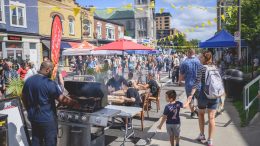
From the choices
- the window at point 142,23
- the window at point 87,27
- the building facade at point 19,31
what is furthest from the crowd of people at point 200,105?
Result: the window at point 142,23

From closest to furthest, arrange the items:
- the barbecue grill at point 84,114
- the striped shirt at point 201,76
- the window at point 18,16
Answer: the barbecue grill at point 84,114
the striped shirt at point 201,76
the window at point 18,16

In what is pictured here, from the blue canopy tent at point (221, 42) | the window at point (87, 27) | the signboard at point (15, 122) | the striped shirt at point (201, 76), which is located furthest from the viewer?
the window at point (87, 27)

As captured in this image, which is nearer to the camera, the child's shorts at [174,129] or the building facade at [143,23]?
the child's shorts at [174,129]

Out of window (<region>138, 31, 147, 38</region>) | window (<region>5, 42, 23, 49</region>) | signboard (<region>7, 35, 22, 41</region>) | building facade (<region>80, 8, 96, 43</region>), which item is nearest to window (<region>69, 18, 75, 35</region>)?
building facade (<region>80, 8, 96, 43</region>)

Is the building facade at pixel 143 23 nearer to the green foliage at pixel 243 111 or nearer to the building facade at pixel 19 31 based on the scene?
the building facade at pixel 19 31

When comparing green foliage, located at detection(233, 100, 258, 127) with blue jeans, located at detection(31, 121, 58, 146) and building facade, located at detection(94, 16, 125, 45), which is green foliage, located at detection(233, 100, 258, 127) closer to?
blue jeans, located at detection(31, 121, 58, 146)

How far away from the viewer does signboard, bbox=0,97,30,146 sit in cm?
524

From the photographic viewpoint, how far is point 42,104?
4.82 metres

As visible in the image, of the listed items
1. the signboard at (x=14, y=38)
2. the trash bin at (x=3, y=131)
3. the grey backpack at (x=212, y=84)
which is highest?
the signboard at (x=14, y=38)

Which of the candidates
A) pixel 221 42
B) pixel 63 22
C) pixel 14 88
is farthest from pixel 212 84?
pixel 63 22

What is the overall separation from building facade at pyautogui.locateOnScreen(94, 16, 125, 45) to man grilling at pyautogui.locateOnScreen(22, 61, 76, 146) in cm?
3912

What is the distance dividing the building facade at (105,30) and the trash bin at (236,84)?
3398cm

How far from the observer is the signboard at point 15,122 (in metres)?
5.24

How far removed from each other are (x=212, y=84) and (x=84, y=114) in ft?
8.13
